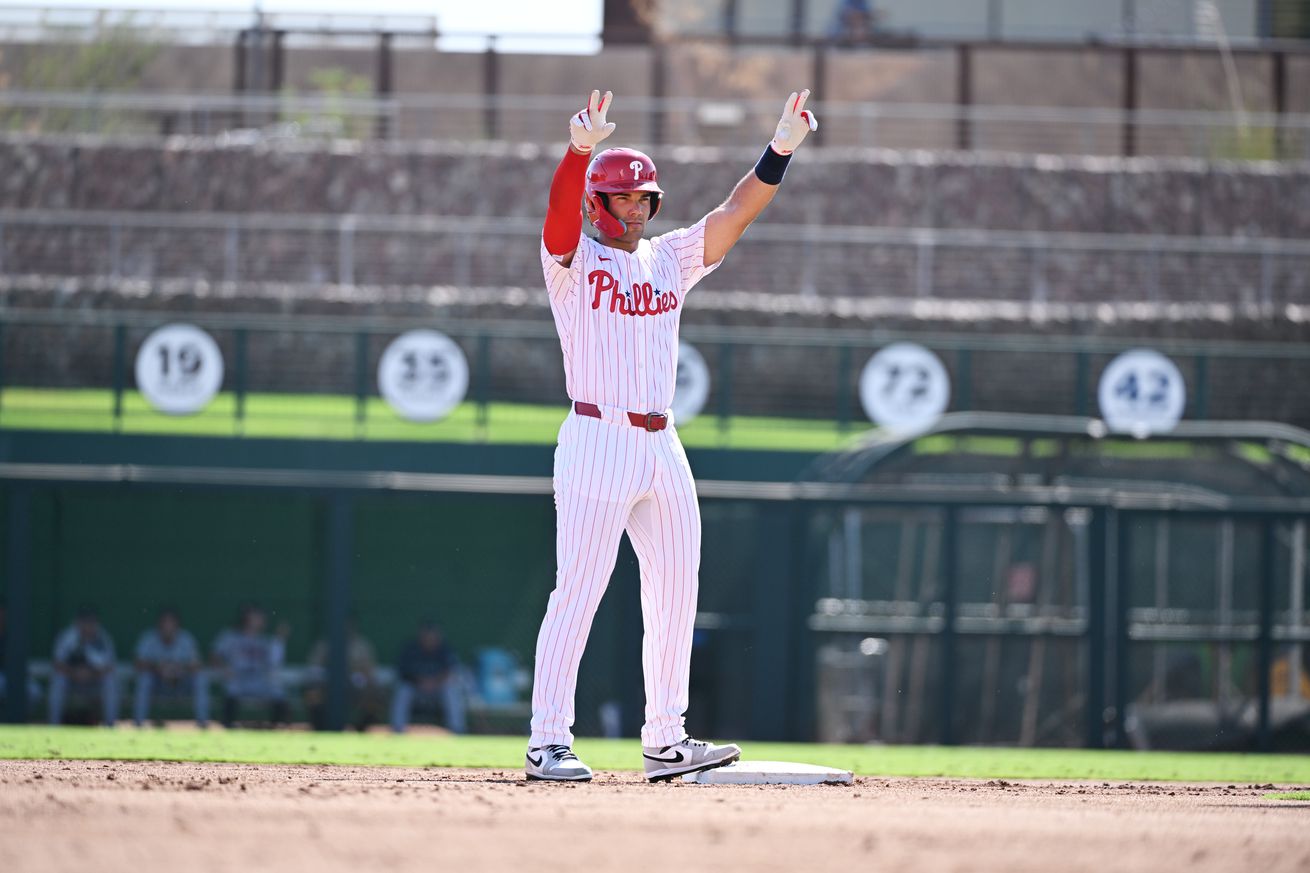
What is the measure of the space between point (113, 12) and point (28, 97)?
3.55 m

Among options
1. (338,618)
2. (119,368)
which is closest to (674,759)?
(338,618)

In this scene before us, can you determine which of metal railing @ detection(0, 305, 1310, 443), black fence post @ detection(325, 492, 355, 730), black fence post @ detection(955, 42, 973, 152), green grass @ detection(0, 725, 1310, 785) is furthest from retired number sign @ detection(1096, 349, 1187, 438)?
black fence post @ detection(955, 42, 973, 152)

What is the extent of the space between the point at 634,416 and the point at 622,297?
361 mm

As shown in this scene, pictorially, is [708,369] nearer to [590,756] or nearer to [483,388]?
[483,388]

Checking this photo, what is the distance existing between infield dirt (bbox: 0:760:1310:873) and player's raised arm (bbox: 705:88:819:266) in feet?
5.61

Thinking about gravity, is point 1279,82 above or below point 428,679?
above

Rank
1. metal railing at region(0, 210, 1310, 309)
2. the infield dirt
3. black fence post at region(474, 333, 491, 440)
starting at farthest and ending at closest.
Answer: metal railing at region(0, 210, 1310, 309) → black fence post at region(474, 333, 491, 440) → the infield dirt

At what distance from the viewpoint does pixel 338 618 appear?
10.9m

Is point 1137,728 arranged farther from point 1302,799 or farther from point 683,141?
point 683,141

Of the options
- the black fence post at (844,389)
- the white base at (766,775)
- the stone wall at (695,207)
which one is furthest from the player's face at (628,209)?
the stone wall at (695,207)

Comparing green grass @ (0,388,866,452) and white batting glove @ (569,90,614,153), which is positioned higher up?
white batting glove @ (569,90,614,153)

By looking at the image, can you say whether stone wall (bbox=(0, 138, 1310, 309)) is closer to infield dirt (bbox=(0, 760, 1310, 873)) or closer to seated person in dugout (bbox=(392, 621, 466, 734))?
seated person in dugout (bbox=(392, 621, 466, 734))

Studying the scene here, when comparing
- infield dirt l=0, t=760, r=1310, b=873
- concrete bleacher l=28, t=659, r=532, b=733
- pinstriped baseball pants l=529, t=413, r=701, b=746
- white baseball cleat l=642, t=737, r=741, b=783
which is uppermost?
pinstriped baseball pants l=529, t=413, r=701, b=746

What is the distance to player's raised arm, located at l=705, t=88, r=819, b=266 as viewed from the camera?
5832 mm
